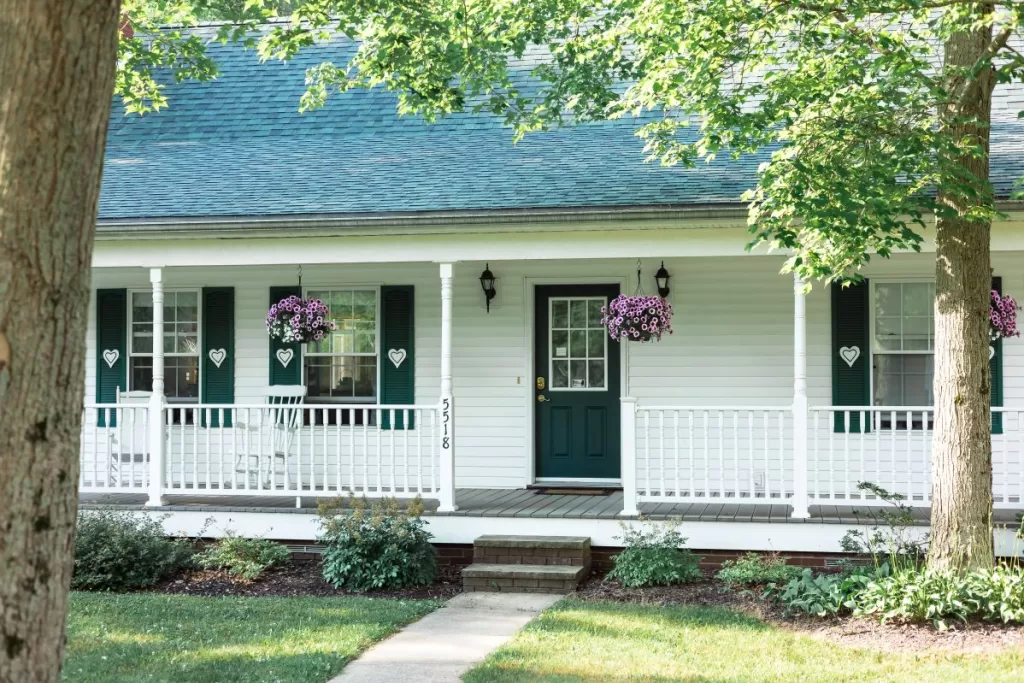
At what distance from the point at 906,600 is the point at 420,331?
601cm

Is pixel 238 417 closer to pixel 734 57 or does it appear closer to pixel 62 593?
pixel 734 57

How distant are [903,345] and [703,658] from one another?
5210 mm

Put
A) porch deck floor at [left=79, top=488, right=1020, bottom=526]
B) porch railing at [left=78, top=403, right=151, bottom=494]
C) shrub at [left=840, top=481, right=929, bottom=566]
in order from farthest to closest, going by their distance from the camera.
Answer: porch railing at [left=78, top=403, right=151, bottom=494] → porch deck floor at [left=79, top=488, right=1020, bottom=526] → shrub at [left=840, top=481, right=929, bottom=566]

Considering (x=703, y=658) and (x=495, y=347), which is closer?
(x=703, y=658)

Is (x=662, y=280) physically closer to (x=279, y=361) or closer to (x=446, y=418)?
(x=446, y=418)

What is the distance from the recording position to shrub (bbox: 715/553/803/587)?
8.64 metres

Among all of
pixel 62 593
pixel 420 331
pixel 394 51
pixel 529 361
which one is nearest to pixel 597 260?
pixel 529 361

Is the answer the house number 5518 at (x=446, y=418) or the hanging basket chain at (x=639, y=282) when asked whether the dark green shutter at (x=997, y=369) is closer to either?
the hanging basket chain at (x=639, y=282)

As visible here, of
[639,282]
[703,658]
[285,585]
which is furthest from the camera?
[639,282]

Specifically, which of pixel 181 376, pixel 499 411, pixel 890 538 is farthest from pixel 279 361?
pixel 890 538

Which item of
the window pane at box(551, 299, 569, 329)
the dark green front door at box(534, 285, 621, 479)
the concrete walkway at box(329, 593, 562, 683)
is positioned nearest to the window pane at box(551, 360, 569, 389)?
the dark green front door at box(534, 285, 621, 479)

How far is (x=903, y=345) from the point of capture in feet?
35.9

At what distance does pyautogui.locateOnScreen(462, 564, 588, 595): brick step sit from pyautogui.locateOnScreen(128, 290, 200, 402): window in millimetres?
4553

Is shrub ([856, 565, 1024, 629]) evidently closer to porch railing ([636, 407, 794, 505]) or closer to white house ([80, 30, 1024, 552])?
white house ([80, 30, 1024, 552])
